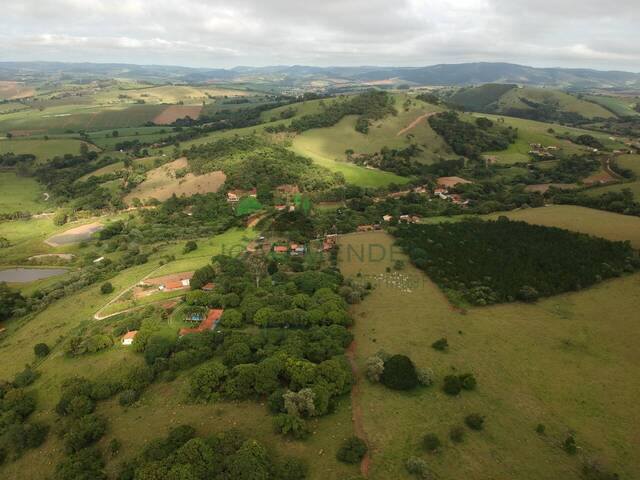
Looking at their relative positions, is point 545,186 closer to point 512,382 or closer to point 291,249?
point 291,249

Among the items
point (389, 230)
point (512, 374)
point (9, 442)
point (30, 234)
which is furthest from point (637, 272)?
point (30, 234)

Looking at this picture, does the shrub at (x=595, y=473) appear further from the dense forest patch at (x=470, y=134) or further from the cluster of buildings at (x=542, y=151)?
the cluster of buildings at (x=542, y=151)

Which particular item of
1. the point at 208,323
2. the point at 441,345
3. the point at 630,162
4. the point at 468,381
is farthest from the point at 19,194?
the point at 630,162

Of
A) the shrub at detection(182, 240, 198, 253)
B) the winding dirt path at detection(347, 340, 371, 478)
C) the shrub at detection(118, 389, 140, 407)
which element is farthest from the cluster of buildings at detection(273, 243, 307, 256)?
the shrub at detection(118, 389, 140, 407)

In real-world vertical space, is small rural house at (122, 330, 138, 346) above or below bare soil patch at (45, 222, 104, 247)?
above

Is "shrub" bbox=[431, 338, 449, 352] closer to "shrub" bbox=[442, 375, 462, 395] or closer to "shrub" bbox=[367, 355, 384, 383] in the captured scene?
"shrub" bbox=[442, 375, 462, 395]
